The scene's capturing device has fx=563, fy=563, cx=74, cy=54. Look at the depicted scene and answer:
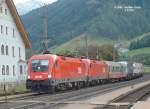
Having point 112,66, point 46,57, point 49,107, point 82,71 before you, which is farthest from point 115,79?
point 49,107

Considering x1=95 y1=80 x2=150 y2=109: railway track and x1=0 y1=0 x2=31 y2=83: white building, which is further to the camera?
x1=0 y1=0 x2=31 y2=83: white building

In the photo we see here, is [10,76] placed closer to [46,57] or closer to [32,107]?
[46,57]

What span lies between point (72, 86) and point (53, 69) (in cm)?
886

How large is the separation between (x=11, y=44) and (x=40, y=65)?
1612 inches

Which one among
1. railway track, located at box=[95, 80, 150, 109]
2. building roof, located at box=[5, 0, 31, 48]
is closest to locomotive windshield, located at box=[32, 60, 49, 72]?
railway track, located at box=[95, 80, 150, 109]

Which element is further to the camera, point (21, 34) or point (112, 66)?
point (21, 34)

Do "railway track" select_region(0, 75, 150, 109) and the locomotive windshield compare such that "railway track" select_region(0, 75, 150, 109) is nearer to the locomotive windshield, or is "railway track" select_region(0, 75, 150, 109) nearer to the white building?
the locomotive windshield

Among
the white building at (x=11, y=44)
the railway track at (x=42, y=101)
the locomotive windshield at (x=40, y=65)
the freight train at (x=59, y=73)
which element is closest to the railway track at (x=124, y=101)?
the railway track at (x=42, y=101)

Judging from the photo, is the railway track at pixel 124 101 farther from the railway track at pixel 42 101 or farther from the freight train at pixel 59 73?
the freight train at pixel 59 73

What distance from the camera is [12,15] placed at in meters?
88.8

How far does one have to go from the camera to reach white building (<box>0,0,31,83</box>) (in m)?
82.4

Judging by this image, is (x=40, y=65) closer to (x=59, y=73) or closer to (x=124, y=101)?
(x=59, y=73)

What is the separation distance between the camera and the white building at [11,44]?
3246 inches

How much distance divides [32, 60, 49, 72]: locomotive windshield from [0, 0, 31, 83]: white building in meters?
34.3
